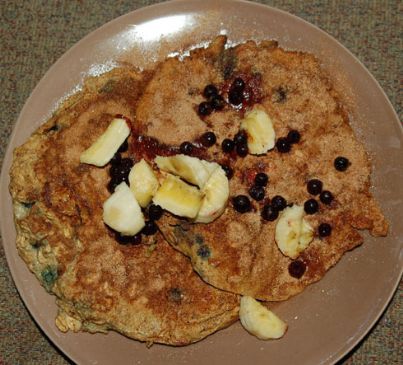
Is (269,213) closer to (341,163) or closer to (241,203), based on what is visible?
(241,203)

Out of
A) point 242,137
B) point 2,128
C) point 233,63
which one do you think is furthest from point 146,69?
point 2,128

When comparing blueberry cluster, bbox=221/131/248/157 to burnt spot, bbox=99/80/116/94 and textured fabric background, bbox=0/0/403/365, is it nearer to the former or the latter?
burnt spot, bbox=99/80/116/94

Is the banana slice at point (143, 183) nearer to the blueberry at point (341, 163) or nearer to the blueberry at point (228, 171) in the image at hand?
the blueberry at point (228, 171)

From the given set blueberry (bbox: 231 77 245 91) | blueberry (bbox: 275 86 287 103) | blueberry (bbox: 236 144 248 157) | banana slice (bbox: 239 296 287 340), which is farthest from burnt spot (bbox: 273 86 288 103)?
banana slice (bbox: 239 296 287 340)

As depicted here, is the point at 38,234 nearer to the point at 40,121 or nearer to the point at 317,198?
the point at 40,121

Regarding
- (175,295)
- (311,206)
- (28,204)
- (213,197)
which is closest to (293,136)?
(311,206)

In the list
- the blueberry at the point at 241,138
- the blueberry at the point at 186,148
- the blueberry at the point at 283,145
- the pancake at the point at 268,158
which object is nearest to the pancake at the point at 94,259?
the pancake at the point at 268,158
